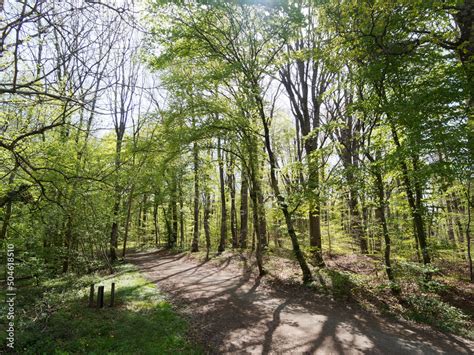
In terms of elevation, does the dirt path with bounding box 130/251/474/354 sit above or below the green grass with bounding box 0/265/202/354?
below

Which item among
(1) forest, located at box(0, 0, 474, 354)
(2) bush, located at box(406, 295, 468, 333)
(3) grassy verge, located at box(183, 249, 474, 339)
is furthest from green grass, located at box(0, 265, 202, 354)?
(2) bush, located at box(406, 295, 468, 333)

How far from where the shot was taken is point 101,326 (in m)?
6.62

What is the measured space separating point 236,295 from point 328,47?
27.3 feet

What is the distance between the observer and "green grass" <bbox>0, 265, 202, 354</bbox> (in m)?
5.59

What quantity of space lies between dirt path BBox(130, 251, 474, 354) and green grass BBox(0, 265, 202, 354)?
2.39 feet

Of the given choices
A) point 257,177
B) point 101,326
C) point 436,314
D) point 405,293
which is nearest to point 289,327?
point 436,314

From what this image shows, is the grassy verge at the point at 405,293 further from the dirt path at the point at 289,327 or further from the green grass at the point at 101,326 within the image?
the green grass at the point at 101,326

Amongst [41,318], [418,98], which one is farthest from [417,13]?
[41,318]

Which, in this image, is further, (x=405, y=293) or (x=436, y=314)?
(x=405, y=293)

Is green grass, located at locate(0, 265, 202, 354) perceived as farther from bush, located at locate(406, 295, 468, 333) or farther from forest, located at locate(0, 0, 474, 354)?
bush, located at locate(406, 295, 468, 333)

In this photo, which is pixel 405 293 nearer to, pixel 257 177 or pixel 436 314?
pixel 436 314

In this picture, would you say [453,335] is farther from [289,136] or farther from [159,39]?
[289,136]

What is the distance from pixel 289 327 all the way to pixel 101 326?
4529 mm

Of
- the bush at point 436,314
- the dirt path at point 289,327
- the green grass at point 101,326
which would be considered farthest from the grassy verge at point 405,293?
the green grass at point 101,326
